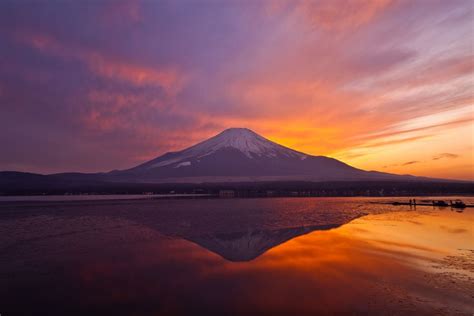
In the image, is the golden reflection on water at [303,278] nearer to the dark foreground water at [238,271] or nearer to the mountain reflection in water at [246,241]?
the dark foreground water at [238,271]

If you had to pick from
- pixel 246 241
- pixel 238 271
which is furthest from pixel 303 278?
pixel 246 241

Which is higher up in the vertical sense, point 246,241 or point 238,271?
point 246,241

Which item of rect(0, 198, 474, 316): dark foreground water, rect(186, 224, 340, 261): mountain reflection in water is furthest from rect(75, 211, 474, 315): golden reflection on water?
rect(186, 224, 340, 261): mountain reflection in water

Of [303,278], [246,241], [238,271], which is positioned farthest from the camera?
[246,241]

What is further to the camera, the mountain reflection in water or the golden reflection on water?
the mountain reflection in water

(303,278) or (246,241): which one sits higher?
(246,241)

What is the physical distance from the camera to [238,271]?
13.1 metres

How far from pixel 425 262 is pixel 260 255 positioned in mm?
7822

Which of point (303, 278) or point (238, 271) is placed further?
point (238, 271)

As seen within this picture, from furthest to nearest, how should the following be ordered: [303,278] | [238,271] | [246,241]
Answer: [246,241] < [238,271] < [303,278]

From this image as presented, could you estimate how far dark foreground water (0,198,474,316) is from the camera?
372 inches

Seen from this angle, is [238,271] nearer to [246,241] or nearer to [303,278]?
[303,278]

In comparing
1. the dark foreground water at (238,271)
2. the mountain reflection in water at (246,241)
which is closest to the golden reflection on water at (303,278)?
the dark foreground water at (238,271)

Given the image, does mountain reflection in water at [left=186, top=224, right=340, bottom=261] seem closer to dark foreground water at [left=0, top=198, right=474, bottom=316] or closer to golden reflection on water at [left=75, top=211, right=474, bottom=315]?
dark foreground water at [left=0, top=198, right=474, bottom=316]
